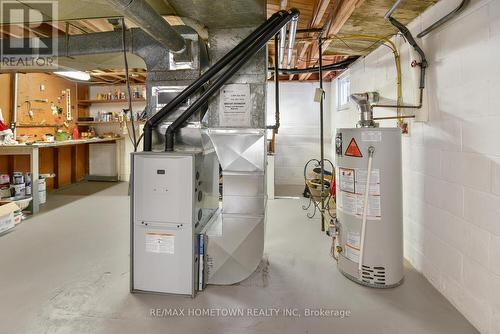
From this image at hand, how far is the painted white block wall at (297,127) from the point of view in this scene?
5949 millimetres

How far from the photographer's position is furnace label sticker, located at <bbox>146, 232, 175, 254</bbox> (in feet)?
6.14

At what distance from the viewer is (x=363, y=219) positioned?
1.97 m

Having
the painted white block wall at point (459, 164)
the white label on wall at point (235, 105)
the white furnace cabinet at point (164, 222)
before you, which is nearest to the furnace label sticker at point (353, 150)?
the painted white block wall at point (459, 164)

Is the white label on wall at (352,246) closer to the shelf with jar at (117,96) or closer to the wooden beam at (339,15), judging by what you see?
the wooden beam at (339,15)

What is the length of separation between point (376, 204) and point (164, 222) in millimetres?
1555

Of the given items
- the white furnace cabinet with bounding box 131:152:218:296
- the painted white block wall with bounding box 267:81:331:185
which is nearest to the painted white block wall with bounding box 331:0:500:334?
the white furnace cabinet with bounding box 131:152:218:296

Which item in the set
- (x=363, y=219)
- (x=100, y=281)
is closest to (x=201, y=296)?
(x=100, y=281)

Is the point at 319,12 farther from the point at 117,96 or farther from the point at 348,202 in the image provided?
the point at 117,96

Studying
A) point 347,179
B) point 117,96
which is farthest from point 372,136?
point 117,96

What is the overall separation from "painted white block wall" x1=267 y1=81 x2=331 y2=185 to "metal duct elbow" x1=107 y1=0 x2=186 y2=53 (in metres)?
4.15

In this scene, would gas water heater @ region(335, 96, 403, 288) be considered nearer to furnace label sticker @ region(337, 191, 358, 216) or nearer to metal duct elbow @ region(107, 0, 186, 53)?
furnace label sticker @ region(337, 191, 358, 216)

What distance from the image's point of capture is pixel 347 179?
6.78ft

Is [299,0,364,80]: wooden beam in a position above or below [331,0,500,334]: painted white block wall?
above

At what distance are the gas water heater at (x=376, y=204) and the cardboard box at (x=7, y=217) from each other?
A: 12.2 feet
